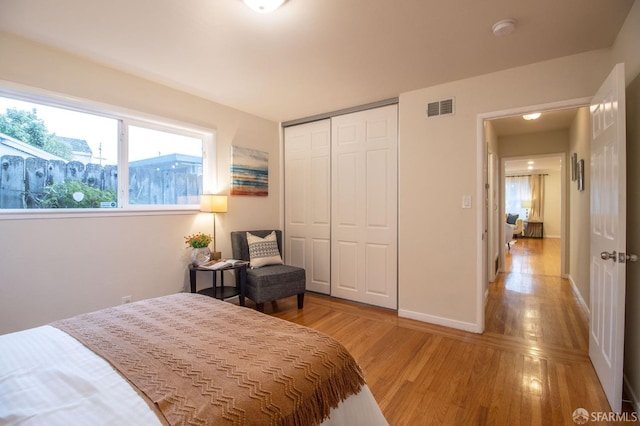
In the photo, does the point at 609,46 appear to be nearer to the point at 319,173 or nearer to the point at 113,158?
the point at 319,173

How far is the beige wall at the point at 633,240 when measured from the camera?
5.79ft

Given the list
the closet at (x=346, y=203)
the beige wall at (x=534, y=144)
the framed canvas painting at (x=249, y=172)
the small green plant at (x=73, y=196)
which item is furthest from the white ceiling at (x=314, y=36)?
the beige wall at (x=534, y=144)

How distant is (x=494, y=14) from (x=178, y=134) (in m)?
3.09

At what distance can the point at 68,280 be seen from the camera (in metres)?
2.45

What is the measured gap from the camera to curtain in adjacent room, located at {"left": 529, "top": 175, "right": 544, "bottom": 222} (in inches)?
412

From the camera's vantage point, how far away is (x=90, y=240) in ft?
8.41

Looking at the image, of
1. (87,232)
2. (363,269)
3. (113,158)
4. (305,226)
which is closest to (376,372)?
(363,269)

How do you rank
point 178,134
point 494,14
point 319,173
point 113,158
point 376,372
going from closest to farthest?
point 494,14, point 376,372, point 113,158, point 178,134, point 319,173

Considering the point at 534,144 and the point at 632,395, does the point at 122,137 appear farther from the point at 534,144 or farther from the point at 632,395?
the point at 534,144

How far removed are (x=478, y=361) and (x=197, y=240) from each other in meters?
2.84

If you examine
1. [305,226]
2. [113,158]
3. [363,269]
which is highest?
[113,158]

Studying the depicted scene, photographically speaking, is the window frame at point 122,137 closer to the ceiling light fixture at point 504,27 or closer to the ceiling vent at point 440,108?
the ceiling vent at point 440,108

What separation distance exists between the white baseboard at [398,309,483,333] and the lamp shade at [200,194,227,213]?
2333 mm

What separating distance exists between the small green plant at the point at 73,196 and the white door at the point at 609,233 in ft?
12.6
